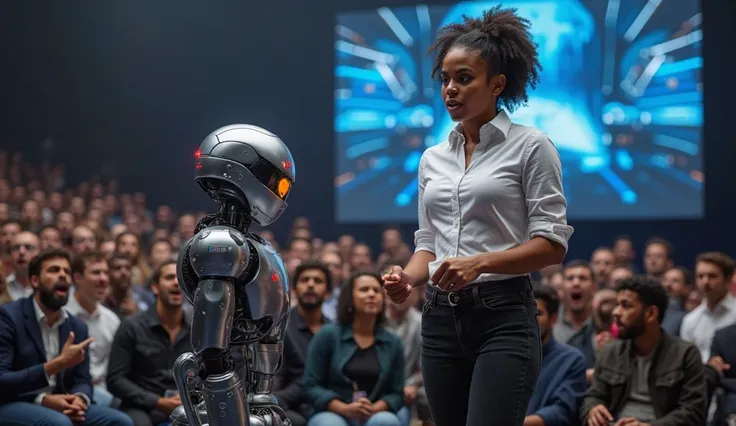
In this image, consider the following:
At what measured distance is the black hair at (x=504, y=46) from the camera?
254cm

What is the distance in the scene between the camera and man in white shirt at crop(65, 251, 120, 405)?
591 cm

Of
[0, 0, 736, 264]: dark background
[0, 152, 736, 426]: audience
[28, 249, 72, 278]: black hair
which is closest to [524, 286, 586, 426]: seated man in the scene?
[0, 152, 736, 426]: audience

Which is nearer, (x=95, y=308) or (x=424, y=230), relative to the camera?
(x=424, y=230)

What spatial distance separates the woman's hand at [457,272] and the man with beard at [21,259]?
470 cm

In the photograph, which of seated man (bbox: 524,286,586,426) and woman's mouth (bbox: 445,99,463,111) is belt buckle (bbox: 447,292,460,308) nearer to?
woman's mouth (bbox: 445,99,463,111)

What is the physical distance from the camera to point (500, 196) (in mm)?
2438

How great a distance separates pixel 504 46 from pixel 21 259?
483 cm

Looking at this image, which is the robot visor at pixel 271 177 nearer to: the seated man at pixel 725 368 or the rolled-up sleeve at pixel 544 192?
the rolled-up sleeve at pixel 544 192

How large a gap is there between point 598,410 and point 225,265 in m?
2.69

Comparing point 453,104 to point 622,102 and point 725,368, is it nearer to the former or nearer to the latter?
point 725,368

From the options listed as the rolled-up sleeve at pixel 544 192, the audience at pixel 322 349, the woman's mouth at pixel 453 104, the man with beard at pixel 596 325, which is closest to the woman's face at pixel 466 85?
the woman's mouth at pixel 453 104

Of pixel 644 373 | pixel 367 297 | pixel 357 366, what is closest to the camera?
pixel 644 373

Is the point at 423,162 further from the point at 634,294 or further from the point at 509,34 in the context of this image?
the point at 634,294

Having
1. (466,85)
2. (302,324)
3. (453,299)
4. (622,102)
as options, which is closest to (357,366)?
(302,324)
